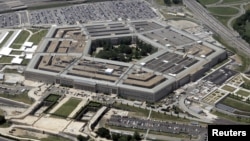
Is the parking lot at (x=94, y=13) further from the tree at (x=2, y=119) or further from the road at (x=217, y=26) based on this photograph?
the tree at (x=2, y=119)

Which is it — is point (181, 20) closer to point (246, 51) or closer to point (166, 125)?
point (246, 51)

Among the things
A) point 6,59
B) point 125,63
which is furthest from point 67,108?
point 6,59

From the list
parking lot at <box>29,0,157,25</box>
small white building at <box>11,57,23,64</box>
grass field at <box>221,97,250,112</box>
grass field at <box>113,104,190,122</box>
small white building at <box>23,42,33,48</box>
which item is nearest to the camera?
grass field at <box>113,104,190,122</box>

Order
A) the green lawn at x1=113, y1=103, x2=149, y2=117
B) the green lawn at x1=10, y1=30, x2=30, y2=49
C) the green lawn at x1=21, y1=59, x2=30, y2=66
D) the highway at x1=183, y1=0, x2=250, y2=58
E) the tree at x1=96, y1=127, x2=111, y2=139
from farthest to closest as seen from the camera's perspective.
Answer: the highway at x1=183, y1=0, x2=250, y2=58 → the green lawn at x1=10, y1=30, x2=30, y2=49 → the green lawn at x1=21, y1=59, x2=30, y2=66 → the green lawn at x1=113, y1=103, x2=149, y2=117 → the tree at x1=96, y1=127, x2=111, y2=139

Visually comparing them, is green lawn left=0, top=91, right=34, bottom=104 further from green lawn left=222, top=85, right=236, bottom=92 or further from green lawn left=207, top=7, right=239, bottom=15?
green lawn left=207, top=7, right=239, bottom=15

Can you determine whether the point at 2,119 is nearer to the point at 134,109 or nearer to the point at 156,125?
the point at 134,109

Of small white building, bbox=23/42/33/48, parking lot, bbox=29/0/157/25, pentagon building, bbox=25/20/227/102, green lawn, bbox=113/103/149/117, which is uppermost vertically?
parking lot, bbox=29/0/157/25

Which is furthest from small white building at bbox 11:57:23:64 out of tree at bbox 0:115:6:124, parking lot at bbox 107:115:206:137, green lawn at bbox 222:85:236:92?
→ green lawn at bbox 222:85:236:92
